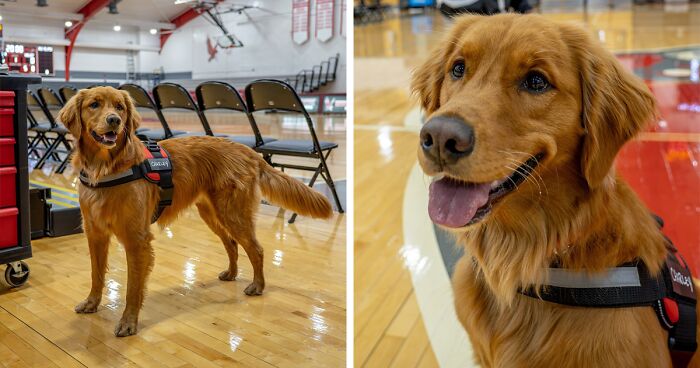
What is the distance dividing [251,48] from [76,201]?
2.05ft

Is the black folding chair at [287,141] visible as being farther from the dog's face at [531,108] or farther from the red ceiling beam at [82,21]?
the dog's face at [531,108]

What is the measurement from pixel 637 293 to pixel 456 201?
0.43 metres

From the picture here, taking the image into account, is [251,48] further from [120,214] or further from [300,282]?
[300,282]

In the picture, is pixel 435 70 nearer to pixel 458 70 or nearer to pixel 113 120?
pixel 458 70

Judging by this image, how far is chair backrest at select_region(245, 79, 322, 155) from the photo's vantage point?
1717 mm

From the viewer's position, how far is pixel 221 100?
165 cm

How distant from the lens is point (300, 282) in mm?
1872

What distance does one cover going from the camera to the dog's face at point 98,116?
1256mm

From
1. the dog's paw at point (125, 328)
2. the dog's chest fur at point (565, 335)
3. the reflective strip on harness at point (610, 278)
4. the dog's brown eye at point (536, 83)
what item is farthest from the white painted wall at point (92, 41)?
the reflective strip on harness at point (610, 278)

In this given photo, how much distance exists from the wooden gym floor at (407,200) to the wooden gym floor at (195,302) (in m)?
0.32

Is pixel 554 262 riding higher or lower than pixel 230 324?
higher

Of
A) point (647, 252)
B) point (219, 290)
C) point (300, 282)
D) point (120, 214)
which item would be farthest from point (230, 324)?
point (647, 252)

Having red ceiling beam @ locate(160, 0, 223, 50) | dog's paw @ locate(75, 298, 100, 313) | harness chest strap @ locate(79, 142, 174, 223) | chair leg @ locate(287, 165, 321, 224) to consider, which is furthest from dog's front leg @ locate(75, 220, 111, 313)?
chair leg @ locate(287, 165, 321, 224)

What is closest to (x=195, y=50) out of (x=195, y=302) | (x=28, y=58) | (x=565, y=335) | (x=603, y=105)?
(x=28, y=58)
